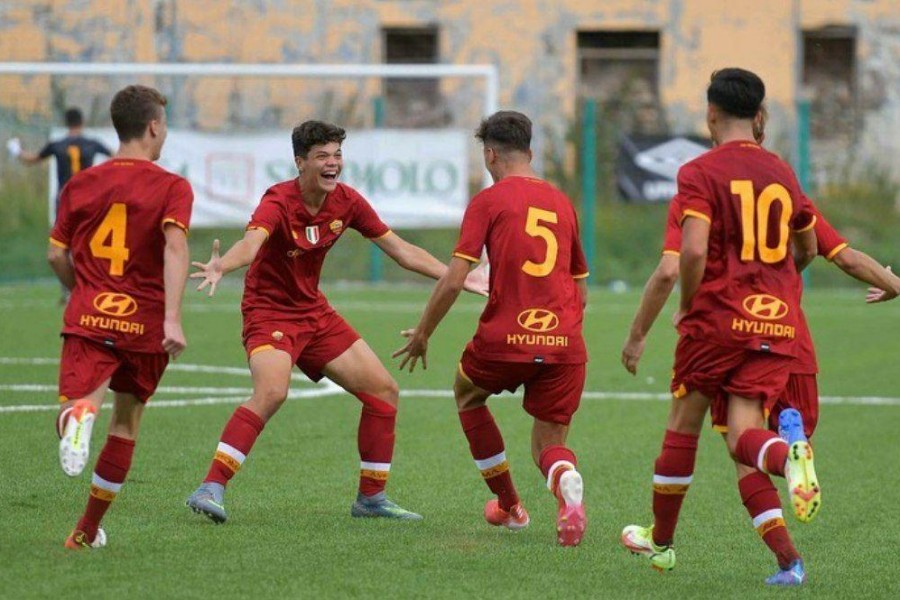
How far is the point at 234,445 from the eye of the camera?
768cm

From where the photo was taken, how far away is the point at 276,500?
827 cm

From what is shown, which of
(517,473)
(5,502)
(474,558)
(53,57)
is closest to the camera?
(474,558)

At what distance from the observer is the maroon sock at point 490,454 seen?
25.5 ft

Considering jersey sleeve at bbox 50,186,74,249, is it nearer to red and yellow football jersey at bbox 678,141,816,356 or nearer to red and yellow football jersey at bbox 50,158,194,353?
red and yellow football jersey at bbox 50,158,194,353

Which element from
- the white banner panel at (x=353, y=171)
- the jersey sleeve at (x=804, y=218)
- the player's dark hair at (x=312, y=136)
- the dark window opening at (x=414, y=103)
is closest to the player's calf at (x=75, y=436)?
the player's dark hair at (x=312, y=136)

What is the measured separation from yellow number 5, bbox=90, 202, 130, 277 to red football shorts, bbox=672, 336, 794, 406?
2275 mm

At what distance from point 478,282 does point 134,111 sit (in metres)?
1.92

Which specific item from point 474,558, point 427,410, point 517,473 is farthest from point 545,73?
point 474,558

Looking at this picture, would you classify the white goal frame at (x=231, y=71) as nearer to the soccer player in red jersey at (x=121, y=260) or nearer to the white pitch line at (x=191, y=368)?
the white pitch line at (x=191, y=368)

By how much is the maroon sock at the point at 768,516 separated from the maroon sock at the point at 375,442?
2.07 meters

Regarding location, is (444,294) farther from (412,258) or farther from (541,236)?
(412,258)

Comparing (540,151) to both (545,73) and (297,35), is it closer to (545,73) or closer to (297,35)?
(545,73)

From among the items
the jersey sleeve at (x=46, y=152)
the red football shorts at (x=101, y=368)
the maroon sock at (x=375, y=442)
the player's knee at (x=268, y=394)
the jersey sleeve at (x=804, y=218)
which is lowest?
the maroon sock at (x=375, y=442)

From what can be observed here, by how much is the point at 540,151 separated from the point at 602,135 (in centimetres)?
172
